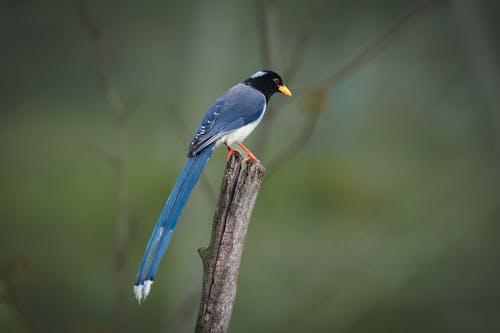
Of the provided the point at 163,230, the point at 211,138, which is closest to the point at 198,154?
the point at 211,138

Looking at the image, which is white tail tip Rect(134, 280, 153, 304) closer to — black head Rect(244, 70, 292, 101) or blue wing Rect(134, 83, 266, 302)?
blue wing Rect(134, 83, 266, 302)

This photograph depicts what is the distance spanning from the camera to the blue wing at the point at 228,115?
2.08 metres

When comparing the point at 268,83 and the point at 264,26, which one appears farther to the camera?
the point at 268,83

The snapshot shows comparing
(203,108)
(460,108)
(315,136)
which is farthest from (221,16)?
(460,108)

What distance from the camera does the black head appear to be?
8.54ft

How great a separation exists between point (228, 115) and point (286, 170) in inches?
154

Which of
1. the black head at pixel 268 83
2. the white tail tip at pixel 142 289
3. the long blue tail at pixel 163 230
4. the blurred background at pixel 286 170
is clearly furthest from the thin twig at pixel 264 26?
the blurred background at pixel 286 170

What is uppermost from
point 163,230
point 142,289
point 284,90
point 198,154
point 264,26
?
point 264,26

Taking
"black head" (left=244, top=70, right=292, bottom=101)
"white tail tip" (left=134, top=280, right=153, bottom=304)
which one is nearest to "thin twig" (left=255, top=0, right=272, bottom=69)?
"black head" (left=244, top=70, right=292, bottom=101)

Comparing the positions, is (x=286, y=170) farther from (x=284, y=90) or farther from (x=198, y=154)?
(x=198, y=154)

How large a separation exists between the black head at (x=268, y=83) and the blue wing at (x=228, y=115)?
0.08 metres

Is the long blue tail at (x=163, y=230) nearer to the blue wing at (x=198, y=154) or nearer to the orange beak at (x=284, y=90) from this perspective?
the blue wing at (x=198, y=154)

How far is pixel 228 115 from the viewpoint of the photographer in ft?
7.47

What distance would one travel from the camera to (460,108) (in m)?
5.65
